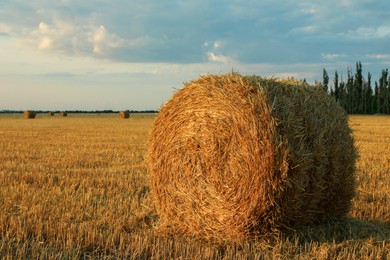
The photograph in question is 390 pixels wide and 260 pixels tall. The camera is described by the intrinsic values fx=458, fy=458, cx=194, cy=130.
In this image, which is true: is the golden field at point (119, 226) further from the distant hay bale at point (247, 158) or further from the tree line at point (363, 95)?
the tree line at point (363, 95)

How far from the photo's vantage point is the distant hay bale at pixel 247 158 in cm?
521

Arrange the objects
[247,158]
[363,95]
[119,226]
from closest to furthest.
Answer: [247,158], [119,226], [363,95]

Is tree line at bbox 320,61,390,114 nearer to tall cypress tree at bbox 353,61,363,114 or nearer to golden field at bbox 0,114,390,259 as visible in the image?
tall cypress tree at bbox 353,61,363,114

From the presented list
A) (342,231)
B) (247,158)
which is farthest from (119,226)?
(342,231)

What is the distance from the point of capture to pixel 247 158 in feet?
17.4

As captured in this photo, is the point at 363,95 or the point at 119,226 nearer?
the point at 119,226

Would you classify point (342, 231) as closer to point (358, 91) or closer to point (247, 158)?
point (247, 158)

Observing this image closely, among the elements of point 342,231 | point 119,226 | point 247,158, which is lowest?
point 342,231

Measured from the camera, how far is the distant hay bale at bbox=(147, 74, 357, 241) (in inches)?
205

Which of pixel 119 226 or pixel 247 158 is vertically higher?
pixel 247 158

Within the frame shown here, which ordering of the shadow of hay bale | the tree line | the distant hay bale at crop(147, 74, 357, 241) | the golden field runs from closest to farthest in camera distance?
1. the golden field
2. the distant hay bale at crop(147, 74, 357, 241)
3. the shadow of hay bale
4. the tree line

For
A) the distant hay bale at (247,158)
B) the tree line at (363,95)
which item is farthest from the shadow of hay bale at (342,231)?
the tree line at (363,95)

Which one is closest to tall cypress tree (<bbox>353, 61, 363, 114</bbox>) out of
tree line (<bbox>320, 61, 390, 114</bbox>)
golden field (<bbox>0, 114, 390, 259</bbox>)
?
tree line (<bbox>320, 61, 390, 114</bbox>)

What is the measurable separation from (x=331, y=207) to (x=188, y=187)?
2019 mm
